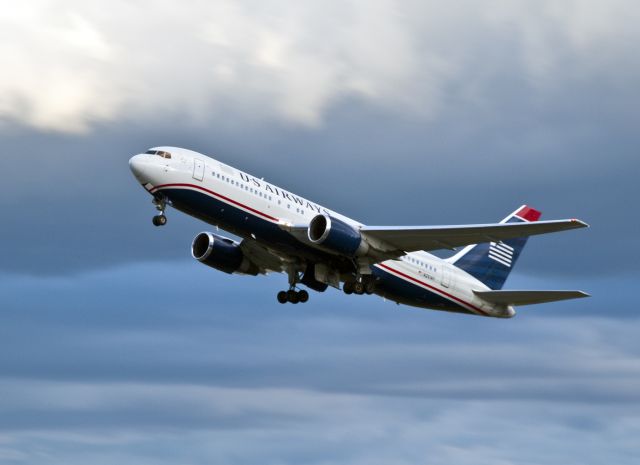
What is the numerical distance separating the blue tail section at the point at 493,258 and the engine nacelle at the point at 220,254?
477 inches

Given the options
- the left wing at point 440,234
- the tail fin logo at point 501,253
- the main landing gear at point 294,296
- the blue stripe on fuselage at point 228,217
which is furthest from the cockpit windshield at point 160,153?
the tail fin logo at point 501,253

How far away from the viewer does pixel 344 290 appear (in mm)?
61812

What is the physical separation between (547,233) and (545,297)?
10020mm

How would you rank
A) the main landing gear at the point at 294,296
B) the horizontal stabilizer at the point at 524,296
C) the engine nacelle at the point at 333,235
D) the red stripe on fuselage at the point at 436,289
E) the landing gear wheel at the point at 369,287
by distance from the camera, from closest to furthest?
the engine nacelle at the point at 333,235
the landing gear wheel at the point at 369,287
the horizontal stabilizer at the point at 524,296
the red stripe on fuselage at the point at 436,289
the main landing gear at the point at 294,296

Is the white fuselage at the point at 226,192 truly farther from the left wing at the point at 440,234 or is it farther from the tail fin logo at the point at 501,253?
the tail fin logo at the point at 501,253

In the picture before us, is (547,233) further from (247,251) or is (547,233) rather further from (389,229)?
(247,251)

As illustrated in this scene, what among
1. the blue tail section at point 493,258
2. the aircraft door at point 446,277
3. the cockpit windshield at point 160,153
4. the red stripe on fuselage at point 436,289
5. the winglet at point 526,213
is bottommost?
the red stripe on fuselage at point 436,289

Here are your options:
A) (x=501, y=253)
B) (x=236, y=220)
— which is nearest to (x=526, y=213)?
(x=501, y=253)

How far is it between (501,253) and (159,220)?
23036mm

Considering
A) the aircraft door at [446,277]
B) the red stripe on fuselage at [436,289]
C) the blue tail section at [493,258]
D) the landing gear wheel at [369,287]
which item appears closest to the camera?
the landing gear wheel at [369,287]

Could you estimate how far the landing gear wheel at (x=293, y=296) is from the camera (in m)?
64.8

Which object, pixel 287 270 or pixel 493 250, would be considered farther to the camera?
pixel 493 250

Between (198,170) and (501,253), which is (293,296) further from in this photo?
(501,253)

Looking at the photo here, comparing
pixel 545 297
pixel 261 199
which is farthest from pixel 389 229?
pixel 545 297
